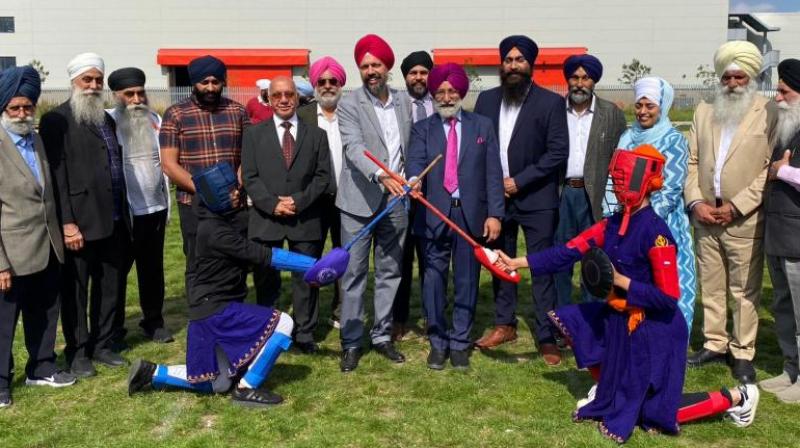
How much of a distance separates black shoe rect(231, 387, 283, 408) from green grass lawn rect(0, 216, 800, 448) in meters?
0.06

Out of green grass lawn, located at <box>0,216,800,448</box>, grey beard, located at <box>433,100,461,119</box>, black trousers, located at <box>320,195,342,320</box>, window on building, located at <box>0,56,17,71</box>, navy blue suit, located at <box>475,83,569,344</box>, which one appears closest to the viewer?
green grass lawn, located at <box>0,216,800,448</box>

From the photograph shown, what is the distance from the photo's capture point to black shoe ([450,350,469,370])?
5.10 meters

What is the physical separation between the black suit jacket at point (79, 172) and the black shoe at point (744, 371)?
4.40 metres

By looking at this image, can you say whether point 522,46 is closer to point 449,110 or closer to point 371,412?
point 449,110

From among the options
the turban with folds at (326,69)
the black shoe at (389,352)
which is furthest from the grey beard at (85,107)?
the black shoe at (389,352)

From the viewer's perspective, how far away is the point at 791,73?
4355 millimetres

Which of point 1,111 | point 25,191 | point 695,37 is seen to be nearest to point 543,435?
point 25,191

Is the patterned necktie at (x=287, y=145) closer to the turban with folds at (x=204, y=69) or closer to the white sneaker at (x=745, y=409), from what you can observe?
the turban with folds at (x=204, y=69)

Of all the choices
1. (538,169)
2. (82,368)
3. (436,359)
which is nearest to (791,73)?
(538,169)

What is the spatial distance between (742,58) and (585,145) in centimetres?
116

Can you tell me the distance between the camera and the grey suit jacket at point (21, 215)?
4301mm

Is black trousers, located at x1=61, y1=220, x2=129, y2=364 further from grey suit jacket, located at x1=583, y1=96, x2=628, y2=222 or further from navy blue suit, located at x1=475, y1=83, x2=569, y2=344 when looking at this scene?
grey suit jacket, located at x1=583, y1=96, x2=628, y2=222

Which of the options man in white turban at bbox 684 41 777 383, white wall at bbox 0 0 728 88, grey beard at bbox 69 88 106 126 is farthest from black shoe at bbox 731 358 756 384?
white wall at bbox 0 0 728 88

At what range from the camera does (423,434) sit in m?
4.05
